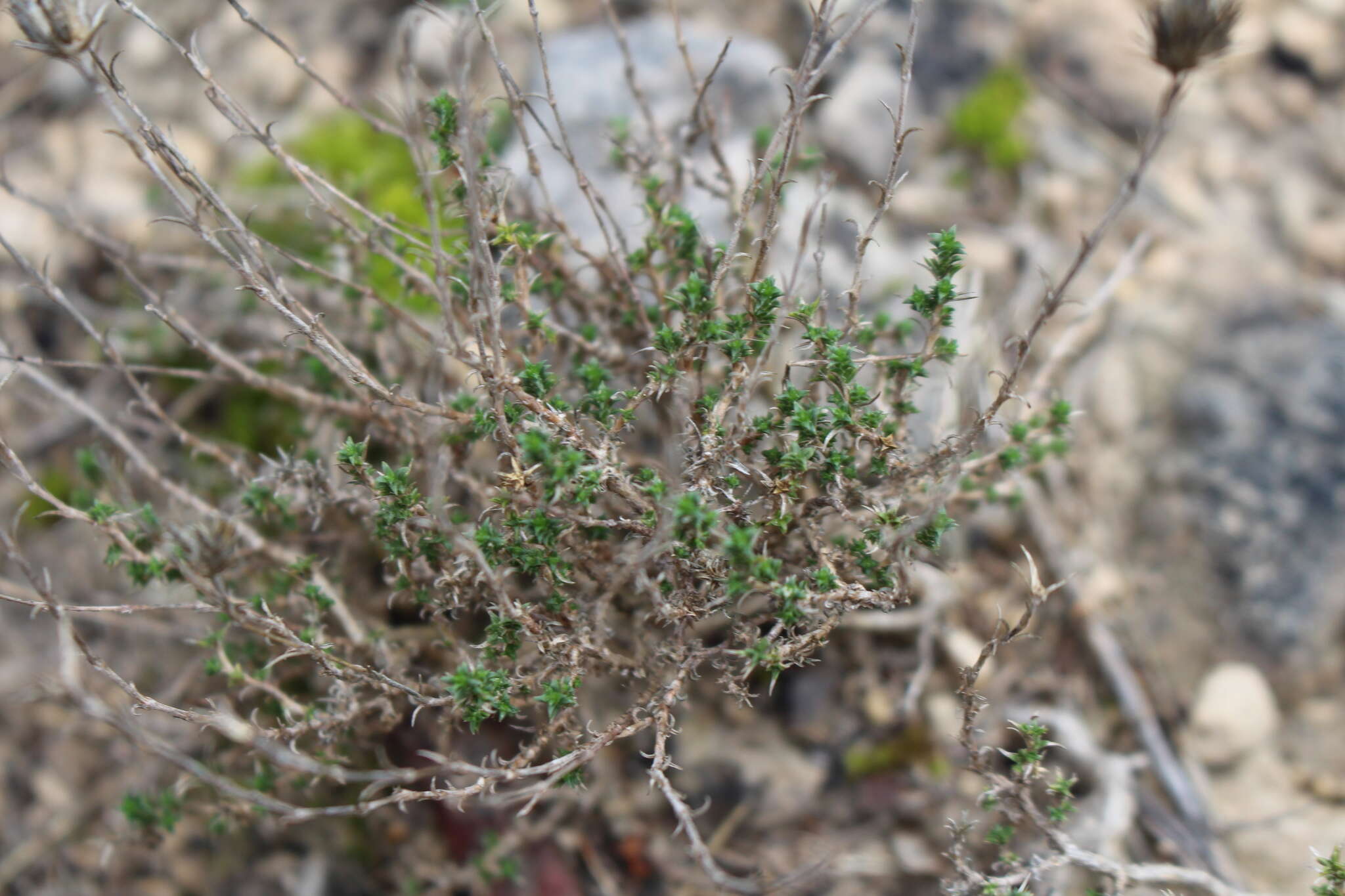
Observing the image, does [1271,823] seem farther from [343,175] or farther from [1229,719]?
[343,175]

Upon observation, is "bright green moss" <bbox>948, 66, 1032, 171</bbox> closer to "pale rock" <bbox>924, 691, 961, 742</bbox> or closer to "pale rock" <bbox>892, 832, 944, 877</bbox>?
"pale rock" <bbox>924, 691, 961, 742</bbox>

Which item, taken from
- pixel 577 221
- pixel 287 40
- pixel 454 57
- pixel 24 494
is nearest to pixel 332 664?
pixel 454 57

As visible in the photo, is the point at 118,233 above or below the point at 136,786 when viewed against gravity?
above

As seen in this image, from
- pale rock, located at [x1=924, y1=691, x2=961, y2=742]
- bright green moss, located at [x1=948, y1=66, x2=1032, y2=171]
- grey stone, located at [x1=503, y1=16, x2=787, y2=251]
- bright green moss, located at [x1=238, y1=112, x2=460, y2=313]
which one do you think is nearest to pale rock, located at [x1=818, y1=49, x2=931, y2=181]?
bright green moss, located at [x1=948, y1=66, x2=1032, y2=171]

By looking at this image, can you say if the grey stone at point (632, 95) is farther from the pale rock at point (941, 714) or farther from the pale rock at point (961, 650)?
the pale rock at point (941, 714)

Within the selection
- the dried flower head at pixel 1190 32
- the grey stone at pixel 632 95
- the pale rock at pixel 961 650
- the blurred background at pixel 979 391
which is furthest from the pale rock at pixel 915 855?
the dried flower head at pixel 1190 32

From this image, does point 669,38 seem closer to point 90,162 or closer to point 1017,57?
point 1017,57

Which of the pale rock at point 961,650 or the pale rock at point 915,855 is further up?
the pale rock at point 961,650
